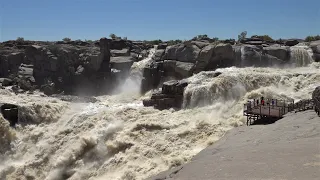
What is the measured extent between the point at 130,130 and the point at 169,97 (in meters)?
5.12

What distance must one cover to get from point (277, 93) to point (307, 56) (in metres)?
8.42

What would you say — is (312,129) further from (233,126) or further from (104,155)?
(104,155)

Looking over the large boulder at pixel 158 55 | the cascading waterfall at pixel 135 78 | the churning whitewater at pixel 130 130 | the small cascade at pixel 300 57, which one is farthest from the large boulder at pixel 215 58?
the cascading waterfall at pixel 135 78

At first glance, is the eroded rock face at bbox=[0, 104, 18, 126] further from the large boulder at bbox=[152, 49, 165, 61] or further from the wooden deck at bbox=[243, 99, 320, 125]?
the large boulder at bbox=[152, 49, 165, 61]

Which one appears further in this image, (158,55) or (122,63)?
(122,63)

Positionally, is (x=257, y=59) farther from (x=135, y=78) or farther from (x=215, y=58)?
(x=135, y=78)

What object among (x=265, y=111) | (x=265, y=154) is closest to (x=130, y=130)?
(x=265, y=111)

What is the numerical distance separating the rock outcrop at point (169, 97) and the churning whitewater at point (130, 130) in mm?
544

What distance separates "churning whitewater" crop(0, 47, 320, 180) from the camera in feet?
59.3

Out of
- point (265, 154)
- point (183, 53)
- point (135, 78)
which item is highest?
point (183, 53)

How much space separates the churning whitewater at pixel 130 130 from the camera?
1806 centimetres

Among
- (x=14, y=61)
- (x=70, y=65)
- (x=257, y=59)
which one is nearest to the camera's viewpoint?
(x=257, y=59)

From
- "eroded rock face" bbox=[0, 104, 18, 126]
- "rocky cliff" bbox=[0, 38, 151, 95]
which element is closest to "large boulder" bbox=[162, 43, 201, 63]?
"rocky cliff" bbox=[0, 38, 151, 95]

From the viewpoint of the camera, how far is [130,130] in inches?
802
